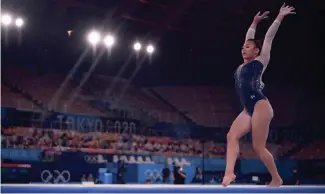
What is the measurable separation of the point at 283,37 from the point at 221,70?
9.41 feet

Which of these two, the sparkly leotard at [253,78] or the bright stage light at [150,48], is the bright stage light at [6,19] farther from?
the sparkly leotard at [253,78]

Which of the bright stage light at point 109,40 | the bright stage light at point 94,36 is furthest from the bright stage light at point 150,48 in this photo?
the bright stage light at point 94,36

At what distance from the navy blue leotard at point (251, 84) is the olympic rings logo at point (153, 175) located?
952 cm

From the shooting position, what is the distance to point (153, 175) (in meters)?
13.2

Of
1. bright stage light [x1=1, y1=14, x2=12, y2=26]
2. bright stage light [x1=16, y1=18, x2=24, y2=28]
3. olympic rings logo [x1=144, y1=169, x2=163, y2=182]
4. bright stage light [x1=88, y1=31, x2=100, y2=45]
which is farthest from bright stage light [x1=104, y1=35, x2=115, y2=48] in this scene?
olympic rings logo [x1=144, y1=169, x2=163, y2=182]

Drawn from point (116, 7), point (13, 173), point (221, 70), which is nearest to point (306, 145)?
point (221, 70)

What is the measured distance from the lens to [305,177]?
589 inches

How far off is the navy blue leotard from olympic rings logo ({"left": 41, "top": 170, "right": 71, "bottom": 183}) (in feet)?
29.8

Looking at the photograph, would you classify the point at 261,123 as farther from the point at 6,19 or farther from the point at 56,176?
the point at 6,19

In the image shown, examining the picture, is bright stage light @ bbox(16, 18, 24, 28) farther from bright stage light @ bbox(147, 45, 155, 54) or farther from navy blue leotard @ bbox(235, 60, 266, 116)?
navy blue leotard @ bbox(235, 60, 266, 116)

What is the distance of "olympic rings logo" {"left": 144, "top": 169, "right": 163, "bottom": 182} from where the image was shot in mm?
13008

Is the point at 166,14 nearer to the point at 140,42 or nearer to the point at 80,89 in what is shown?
the point at 140,42

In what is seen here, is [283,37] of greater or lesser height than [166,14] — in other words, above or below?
below

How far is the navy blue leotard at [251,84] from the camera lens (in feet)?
12.4
